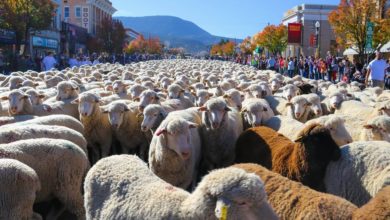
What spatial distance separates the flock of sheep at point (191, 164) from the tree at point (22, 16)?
2633 cm

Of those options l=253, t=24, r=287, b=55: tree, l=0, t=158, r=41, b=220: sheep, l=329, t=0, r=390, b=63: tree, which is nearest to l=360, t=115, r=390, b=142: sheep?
l=0, t=158, r=41, b=220: sheep

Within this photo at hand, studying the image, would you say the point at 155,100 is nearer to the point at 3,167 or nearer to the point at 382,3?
the point at 3,167

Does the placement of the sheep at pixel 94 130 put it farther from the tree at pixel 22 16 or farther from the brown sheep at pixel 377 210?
the tree at pixel 22 16

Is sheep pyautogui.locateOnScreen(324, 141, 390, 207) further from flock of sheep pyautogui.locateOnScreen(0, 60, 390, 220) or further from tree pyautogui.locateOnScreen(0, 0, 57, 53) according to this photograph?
tree pyautogui.locateOnScreen(0, 0, 57, 53)

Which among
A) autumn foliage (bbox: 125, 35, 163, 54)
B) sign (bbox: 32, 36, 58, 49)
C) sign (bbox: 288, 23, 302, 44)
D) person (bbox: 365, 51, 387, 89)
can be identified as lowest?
person (bbox: 365, 51, 387, 89)

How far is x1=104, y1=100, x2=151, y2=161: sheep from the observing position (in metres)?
7.42

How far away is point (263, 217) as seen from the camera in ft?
9.02

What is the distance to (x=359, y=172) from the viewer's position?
4.18 m

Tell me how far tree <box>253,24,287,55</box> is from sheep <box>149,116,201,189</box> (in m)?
57.9

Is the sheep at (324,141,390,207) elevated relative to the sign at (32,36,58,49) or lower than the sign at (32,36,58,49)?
lower

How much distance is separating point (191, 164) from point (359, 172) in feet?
7.02

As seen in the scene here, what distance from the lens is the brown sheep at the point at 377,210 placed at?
286cm

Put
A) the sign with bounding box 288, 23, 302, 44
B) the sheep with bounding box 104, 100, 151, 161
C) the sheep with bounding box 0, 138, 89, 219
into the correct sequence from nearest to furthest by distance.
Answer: the sheep with bounding box 0, 138, 89, 219, the sheep with bounding box 104, 100, 151, 161, the sign with bounding box 288, 23, 302, 44

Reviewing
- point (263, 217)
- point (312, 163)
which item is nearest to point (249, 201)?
point (263, 217)
